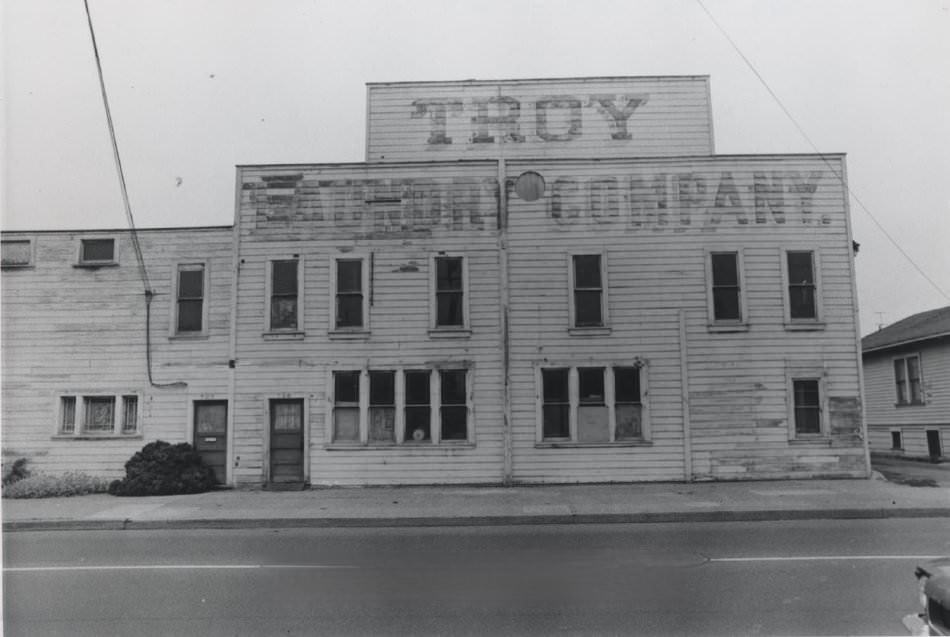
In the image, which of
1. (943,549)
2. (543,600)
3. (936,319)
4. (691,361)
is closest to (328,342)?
(691,361)

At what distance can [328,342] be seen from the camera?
17.7m

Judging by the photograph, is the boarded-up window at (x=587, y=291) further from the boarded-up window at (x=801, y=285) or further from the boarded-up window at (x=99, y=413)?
the boarded-up window at (x=99, y=413)

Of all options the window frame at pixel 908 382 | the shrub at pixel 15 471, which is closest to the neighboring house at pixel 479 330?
the shrub at pixel 15 471

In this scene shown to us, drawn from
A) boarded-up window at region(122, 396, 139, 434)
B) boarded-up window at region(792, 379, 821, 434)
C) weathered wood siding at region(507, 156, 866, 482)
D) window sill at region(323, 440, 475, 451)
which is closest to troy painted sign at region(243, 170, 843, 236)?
weathered wood siding at region(507, 156, 866, 482)

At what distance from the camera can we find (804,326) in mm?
17406

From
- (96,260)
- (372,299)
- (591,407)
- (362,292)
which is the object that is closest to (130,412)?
(96,260)

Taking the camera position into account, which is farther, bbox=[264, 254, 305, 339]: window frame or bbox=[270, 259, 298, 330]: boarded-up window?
bbox=[270, 259, 298, 330]: boarded-up window

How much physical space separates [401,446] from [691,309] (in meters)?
7.53

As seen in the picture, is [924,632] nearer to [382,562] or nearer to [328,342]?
[382,562]

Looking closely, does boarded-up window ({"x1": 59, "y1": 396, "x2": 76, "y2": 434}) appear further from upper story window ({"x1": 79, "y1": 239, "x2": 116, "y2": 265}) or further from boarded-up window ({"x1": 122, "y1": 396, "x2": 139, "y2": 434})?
upper story window ({"x1": 79, "y1": 239, "x2": 116, "y2": 265})

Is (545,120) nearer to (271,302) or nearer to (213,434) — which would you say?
(271,302)

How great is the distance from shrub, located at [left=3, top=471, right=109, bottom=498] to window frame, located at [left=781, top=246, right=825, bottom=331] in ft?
53.8

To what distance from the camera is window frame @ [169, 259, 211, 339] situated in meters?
17.9

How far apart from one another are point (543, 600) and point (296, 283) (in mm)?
12363
